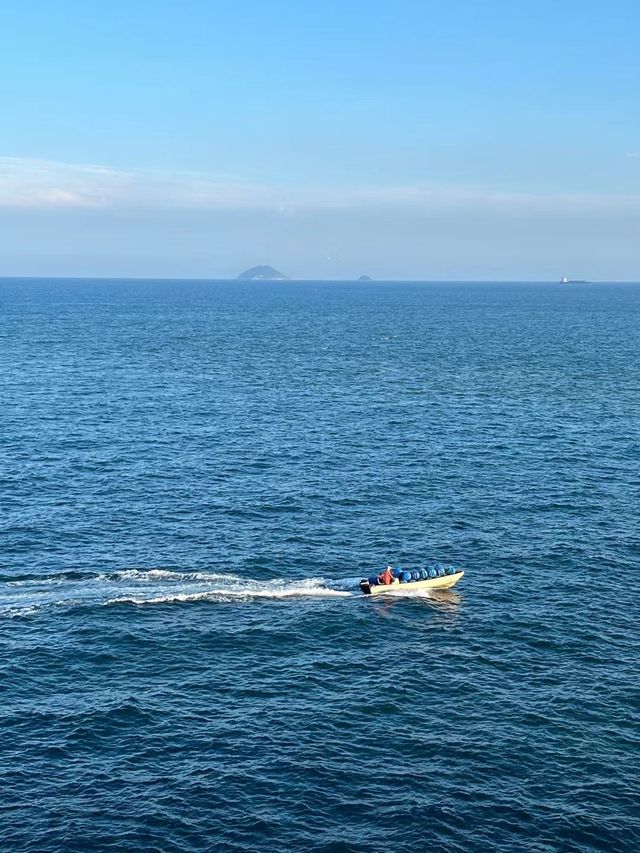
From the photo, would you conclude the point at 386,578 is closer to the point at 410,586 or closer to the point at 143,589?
the point at 410,586

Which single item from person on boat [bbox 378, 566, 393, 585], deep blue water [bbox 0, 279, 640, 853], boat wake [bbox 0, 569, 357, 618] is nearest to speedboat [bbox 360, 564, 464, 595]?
person on boat [bbox 378, 566, 393, 585]

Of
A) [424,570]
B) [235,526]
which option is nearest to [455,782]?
[424,570]

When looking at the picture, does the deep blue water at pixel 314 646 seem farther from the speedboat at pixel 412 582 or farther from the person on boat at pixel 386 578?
the person on boat at pixel 386 578

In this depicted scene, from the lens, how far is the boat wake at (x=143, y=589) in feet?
267

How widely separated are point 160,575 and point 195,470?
3802cm

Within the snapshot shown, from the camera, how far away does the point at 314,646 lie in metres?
75.6

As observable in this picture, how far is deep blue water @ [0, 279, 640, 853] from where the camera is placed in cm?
5500

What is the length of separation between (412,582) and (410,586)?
2.12 feet

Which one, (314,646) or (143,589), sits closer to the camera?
(314,646)

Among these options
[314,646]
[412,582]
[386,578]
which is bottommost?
[314,646]

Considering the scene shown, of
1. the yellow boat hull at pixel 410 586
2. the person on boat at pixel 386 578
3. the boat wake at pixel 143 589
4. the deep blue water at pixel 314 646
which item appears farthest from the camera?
the person on boat at pixel 386 578

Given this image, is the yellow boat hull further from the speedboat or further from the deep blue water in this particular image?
the deep blue water

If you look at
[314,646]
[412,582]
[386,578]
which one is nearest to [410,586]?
[412,582]


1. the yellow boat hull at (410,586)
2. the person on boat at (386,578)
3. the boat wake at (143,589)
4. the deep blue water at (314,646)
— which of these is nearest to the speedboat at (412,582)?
the yellow boat hull at (410,586)
